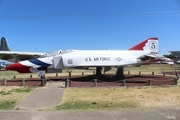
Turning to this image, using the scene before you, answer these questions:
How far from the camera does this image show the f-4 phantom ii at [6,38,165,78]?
1542 cm

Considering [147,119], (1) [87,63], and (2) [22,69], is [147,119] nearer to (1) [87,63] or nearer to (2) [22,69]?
(1) [87,63]

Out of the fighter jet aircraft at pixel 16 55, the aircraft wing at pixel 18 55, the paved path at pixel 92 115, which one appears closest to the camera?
the paved path at pixel 92 115

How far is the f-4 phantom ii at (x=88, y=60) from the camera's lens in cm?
1542

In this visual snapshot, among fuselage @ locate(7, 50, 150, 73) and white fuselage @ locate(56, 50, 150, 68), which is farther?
white fuselage @ locate(56, 50, 150, 68)

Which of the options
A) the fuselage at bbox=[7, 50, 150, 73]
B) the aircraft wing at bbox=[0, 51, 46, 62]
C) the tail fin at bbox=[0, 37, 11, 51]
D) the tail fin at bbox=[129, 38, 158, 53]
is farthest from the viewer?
the tail fin at bbox=[0, 37, 11, 51]

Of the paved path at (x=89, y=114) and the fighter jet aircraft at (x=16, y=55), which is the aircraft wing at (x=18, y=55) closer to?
the fighter jet aircraft at (x=16, y=55)

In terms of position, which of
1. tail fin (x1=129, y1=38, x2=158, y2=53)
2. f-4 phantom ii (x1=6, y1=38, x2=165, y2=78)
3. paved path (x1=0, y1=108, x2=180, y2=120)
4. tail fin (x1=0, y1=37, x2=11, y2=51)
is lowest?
paved path (x1=0, y1=108, x2=180, y2=120)

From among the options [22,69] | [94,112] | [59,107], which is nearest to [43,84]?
[22,69]

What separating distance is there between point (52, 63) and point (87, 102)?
8631 mm

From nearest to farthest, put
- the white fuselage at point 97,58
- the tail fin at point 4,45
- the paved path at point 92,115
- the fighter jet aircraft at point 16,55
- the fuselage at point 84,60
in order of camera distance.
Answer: the paved path at point 92,115 → the fuselage at point 84,60 → the white fuselage at point 97,58 → the fighter jet aircraft at point 16,55 → the tail fin at point 4,45

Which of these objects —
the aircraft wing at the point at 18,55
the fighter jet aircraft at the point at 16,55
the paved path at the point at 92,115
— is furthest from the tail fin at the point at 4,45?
the paved path at the point at 92,115

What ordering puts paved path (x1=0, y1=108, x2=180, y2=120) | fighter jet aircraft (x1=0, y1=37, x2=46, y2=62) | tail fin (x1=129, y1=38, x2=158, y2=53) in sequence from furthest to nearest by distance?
fighter jet aircraft (x1=0, y1=37, x2=46, y2=62)
tail fin (x1=129, y1=38, x2=158, y2=53)
paved path (x1=0, y1=108, x2=180, y2=120)

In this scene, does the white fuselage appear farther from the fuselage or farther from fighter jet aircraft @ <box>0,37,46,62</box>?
fighter jet aircraft @ <box>0,37,46,62</box>

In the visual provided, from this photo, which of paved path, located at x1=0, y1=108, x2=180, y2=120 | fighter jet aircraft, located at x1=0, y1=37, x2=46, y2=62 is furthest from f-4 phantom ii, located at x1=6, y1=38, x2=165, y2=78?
fighter jet aircraft, located at x1=0, y1=37, x2=46, y2=62
